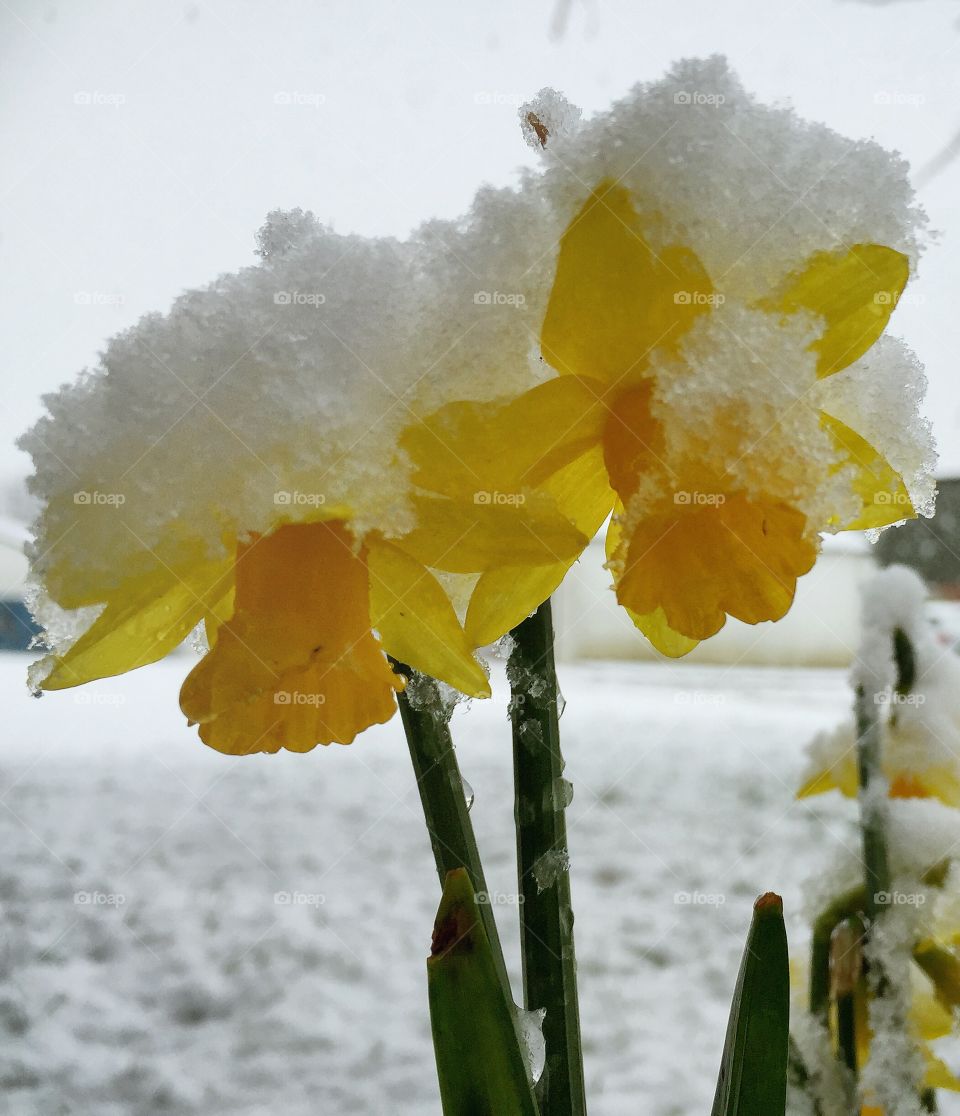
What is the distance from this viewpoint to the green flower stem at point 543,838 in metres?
0.30

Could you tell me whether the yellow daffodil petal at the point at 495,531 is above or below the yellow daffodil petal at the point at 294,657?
above

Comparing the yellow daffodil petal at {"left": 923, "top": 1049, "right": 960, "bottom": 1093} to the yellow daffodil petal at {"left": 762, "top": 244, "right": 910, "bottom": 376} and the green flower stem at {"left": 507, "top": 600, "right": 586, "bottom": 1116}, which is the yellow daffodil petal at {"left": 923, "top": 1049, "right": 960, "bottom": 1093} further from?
the yellow daffodil petal at {"left": 762, "top": 244, "right": 910, "bottom": 376}

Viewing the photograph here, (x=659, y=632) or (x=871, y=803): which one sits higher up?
(x=659, y=632)

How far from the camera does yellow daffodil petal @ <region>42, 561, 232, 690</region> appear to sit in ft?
0.84

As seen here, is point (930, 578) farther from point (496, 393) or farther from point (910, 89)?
point (496, 393)

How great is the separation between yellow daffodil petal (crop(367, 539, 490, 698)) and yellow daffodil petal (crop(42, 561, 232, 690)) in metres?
0.05

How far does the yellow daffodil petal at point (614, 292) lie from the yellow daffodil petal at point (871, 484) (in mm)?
58

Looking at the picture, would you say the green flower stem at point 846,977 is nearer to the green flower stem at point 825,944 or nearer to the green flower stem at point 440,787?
the green flower stem at point 825,944

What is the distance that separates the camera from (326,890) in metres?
0.74

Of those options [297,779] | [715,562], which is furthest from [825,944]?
[297,779]

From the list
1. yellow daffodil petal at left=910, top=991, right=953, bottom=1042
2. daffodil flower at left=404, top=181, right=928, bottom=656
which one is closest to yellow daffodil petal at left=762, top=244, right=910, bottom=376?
daffodil flower at left=404, top=181, right=928, bottom=656

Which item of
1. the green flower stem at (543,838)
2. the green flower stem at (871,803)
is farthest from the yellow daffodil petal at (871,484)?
the green flower stem at (871,803)

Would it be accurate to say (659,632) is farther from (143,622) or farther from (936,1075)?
(936,1075)

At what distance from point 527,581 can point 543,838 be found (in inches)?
3.7
